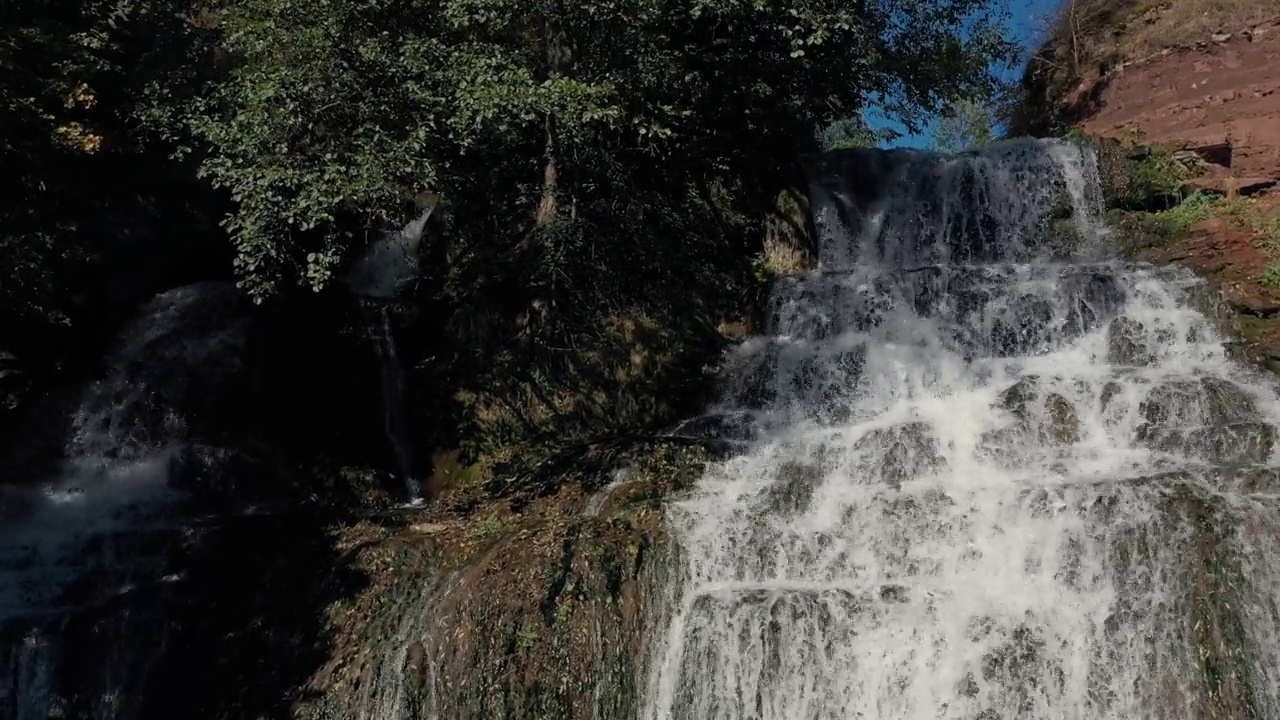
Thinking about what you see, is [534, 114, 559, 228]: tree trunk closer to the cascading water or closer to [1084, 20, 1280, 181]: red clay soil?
the cascading water

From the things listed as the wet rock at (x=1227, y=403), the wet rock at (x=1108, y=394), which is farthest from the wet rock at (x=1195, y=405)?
the wet rock at (x=1108, y=394)

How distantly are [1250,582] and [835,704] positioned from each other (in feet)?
11.6

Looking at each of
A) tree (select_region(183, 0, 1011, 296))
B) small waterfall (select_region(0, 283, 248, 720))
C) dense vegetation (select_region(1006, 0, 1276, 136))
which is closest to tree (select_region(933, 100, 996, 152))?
dense vegetation (select_region(1006, 0, 1276, 136))

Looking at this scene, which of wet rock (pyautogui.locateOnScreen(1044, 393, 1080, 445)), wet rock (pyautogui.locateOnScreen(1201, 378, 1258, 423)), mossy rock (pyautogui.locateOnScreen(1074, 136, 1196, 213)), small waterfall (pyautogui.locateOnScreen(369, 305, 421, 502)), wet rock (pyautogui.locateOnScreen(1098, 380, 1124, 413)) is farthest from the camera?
mossy rock (pyautogui.locateOnScreen(1074, 136, 1196, 213))

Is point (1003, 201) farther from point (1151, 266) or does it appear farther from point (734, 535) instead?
point (734, 535)

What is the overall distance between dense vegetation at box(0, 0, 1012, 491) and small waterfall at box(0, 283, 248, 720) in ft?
3.63

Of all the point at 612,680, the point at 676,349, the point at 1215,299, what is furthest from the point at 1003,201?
the point at 612,680

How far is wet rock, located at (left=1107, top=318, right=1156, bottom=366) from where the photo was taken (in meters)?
13.1

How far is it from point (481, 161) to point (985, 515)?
8615 millimetres

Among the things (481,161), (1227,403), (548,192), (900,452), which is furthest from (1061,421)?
(481,161)

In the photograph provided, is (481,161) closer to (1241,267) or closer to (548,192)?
(548,192)

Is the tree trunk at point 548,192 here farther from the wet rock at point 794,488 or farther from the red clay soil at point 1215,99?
the red clay soil at point 1215,99

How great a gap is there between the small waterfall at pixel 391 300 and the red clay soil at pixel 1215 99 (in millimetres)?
13067

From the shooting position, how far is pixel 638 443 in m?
12.6
